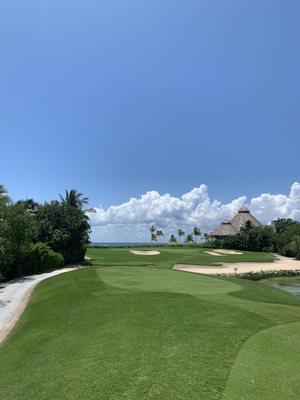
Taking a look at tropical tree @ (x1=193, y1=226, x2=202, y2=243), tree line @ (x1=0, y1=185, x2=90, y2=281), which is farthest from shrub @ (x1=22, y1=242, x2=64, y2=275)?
tropical tree @ (x1=193, y1=226, x2=202, y2=243)

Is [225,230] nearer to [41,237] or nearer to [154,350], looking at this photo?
[41,237]

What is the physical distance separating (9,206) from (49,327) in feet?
74.1

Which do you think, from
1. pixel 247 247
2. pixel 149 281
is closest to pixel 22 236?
pixel 149 281

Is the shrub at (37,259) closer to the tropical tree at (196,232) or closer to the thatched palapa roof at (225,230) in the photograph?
the thatched palapa roof at (225,230)

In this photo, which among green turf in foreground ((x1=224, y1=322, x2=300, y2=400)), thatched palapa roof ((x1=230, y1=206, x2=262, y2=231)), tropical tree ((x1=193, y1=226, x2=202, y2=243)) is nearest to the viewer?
green turf in foreground ((x1=224, y1=322, x2=300, y2=400))

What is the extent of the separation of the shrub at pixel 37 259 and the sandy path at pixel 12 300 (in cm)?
296

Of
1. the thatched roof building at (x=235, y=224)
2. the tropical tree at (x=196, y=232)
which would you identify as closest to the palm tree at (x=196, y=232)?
the tropical tree at (x=196, y=232)

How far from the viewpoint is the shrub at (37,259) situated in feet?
116

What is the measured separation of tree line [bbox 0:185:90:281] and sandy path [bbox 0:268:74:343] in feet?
8.23

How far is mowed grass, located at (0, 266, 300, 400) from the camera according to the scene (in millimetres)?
7297

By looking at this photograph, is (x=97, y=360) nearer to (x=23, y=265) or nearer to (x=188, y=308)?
(x=188, y=308)

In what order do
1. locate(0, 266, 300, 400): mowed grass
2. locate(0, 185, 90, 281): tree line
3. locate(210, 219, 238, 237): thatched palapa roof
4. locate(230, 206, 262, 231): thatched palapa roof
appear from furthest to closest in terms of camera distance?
1. locate(230, 206, 262, 231): thatched palapa roof
2. locate(210, 219, 238, 237): thatched palapa roof
3. locate(0, 185, 90, 281): tree line
4. locate(0, 266, 300, 400): mowed grass

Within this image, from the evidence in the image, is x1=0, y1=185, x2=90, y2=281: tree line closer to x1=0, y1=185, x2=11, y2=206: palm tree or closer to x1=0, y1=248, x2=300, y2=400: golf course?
x1=0, y1=185, x2=11, y2=206: palm tree

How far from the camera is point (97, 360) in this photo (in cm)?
898
